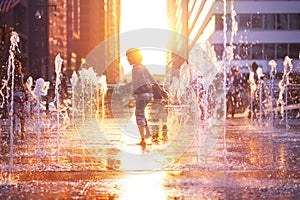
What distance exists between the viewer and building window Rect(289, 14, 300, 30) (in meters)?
60.8

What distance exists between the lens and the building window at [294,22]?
6075 centimetres

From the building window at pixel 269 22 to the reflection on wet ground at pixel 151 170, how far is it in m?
49.1

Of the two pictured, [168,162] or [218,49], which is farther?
[218,49]

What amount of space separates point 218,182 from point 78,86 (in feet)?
146

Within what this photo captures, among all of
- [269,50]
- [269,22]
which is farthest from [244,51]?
[269,22]

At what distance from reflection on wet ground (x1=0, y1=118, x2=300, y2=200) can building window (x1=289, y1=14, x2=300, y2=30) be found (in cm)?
4915

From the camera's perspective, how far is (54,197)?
21.0ft

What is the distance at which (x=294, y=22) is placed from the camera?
60969 millimetres

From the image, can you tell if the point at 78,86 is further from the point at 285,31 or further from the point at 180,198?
the point at 180,198

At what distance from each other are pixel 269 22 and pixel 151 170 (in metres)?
54.2

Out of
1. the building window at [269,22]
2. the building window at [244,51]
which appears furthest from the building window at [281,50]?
the building window at [244,51]

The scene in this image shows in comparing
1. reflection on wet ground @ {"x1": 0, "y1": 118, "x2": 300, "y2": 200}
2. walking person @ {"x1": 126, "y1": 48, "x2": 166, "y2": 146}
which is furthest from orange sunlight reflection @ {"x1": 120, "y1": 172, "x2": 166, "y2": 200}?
walking person @ {"x1": 126, "y1": 48, "x2": 166, "y2": 146}

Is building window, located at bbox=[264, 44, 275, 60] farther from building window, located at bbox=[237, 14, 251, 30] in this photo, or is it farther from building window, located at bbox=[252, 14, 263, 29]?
building window, located at bbox=[237, 14, 251, 30]

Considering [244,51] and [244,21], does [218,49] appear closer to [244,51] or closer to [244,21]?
[244,51]
